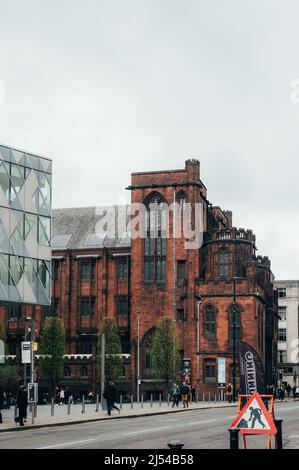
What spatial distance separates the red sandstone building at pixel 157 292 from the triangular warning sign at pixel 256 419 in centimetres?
6958

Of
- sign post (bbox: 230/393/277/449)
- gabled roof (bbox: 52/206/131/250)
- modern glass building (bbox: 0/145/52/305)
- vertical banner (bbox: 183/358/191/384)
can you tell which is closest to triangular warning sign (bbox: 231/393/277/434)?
sign post (bbox: 230/393/277/449)

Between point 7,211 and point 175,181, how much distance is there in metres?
50.1

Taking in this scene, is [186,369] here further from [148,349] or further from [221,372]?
[221,372]

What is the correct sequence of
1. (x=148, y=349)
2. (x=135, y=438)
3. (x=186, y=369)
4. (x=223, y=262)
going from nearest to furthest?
(x=135, y=438)
(x=186, y=369)
(x=223, y=262)
(x=148, y=349)

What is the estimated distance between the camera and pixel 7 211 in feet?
146

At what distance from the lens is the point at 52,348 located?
3391 inches

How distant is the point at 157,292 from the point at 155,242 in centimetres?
518

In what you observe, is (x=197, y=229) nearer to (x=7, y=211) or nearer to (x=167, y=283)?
(x=167, y=283)

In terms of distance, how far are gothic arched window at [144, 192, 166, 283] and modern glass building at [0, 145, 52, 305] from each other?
44.2 meters

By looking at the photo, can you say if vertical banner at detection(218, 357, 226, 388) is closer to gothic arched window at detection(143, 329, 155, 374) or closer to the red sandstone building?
the red sandstone building

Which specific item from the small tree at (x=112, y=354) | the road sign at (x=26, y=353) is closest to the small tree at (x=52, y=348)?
the small tree at (x=112, y=354)

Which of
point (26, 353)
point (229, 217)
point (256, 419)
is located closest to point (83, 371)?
point (229, 217)

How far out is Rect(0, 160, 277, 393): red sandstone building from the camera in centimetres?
8969
